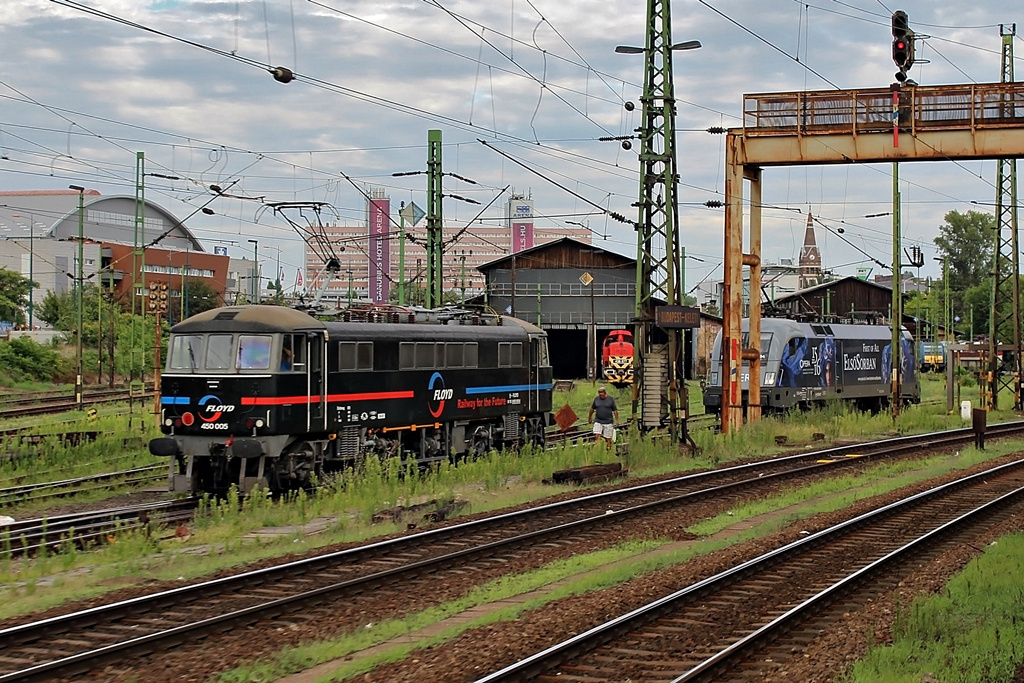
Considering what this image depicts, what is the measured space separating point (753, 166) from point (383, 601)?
72.5ft

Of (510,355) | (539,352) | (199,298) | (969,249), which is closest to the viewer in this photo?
(510,355)

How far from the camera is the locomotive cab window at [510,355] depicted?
2642 centimetres

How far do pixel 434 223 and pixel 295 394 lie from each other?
502 inches

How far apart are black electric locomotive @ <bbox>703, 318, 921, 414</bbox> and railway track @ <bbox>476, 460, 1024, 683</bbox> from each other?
57.6 ft

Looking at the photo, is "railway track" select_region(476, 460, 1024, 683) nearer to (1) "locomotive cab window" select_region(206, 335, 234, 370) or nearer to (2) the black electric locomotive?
(1) "locomotive cab window" select_region(206, 335, 234, 370)

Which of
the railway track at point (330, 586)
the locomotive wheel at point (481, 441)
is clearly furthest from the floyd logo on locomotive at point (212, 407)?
the locomotive wheel at point (481, 441)

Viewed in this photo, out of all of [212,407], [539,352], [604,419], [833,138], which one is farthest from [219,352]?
[833,138]

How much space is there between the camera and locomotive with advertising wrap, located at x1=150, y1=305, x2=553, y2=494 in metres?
19.4

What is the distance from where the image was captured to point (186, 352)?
66.3ft

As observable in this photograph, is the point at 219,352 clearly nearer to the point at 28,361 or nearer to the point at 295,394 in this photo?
the point at 295,394

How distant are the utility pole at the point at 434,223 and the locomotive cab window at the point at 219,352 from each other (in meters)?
11.4

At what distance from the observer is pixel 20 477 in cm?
2222

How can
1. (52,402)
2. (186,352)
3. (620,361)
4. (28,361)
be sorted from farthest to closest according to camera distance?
(28,361) → (620,361) → (52,402) → (186,352)

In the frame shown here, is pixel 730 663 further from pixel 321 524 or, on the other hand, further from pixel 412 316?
pixel 412 316
